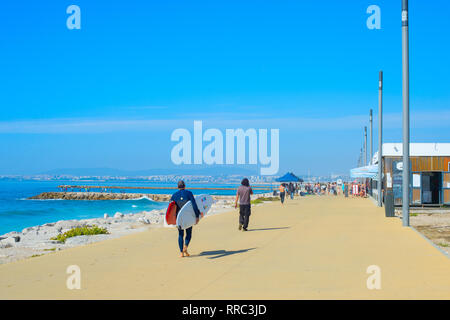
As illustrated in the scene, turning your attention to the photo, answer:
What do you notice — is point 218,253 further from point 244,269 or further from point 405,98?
point 405,98

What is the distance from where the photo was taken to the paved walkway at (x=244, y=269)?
7.88 m

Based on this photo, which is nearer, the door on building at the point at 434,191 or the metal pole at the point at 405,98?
the metal pole at the point at 405,98

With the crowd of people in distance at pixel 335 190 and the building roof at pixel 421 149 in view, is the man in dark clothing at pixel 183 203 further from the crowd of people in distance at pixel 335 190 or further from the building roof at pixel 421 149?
the crowd of people in distance at pixel 335 190

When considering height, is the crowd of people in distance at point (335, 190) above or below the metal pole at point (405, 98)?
below

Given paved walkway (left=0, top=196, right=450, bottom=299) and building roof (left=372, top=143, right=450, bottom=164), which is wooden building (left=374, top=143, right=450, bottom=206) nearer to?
building roof (left=372, top=143, right=450, bottom=164)

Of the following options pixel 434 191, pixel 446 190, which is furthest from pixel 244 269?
pixel 434 191

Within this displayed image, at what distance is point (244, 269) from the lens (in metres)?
9.89

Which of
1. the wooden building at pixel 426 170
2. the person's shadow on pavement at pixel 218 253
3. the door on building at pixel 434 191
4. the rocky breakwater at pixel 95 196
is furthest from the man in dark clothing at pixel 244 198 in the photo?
the rocky breakwater at pixel 95 196

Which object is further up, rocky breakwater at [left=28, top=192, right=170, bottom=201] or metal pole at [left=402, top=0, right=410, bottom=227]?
metal pole at [left=402, top=0, right=410, bottom=227]

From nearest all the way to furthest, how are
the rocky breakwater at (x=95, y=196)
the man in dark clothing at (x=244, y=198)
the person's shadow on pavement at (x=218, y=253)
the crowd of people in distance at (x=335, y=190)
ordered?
the person's shadow on pavement at (x=218, y=253) < the man in dark clothing at (x=244, y=198) < the crowd of people in distance at (x=335, y=190) < the rocky breakwater at (x=95, y=196)

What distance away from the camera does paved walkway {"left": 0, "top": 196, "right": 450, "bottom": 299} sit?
7.88 m

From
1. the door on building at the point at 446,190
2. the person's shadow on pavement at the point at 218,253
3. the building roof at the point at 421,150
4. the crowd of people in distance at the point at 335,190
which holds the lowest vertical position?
the crowd of people in distance at the point at 335,190

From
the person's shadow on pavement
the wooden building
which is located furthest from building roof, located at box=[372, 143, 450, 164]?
the person's shadow on pavement
